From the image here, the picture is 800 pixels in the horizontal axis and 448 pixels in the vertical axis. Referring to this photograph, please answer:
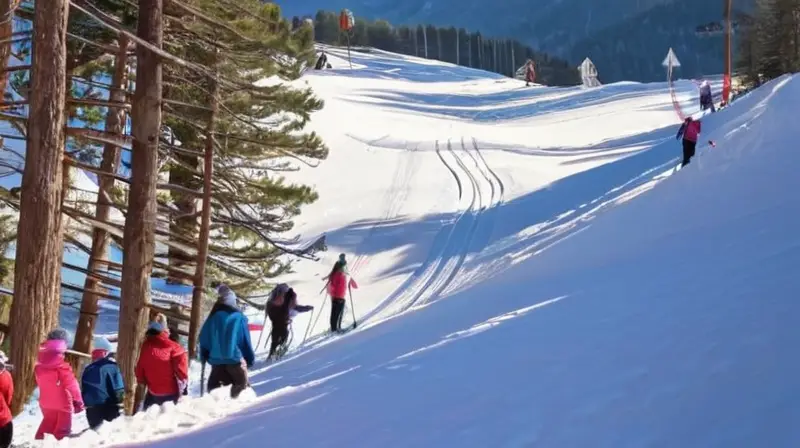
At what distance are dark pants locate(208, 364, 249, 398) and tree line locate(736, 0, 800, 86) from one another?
37.4 m

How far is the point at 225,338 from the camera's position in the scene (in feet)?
26.1

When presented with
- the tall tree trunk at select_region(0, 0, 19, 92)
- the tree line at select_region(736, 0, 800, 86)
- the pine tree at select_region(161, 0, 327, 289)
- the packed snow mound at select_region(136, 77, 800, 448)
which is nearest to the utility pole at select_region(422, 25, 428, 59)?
the tree line at select_region(736, 0, 800, 86)

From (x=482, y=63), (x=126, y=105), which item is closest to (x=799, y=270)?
(x=126, y=105)

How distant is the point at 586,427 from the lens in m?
4.77

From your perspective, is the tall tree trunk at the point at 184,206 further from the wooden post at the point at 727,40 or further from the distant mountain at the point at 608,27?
the distant mountain at the point at 608,27

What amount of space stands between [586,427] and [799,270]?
2597 millimetres

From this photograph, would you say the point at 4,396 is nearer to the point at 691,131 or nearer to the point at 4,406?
the point at 4,406

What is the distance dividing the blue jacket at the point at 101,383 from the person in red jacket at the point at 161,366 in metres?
0.46

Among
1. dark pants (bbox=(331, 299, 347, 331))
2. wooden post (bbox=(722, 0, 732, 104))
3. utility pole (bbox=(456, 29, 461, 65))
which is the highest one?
utility pole (bbox=(456, 29, 461, 65))

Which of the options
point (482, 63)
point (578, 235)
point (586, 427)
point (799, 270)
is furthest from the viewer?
point (482, 63)

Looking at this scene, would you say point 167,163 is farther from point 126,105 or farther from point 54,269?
point 54,269

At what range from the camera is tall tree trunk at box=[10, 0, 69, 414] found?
8586mm

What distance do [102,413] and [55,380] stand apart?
66 cm

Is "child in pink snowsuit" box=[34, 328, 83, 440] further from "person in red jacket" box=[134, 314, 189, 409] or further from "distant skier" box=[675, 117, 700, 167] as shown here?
"distant skier" box=[675, 117, 700, 167]
